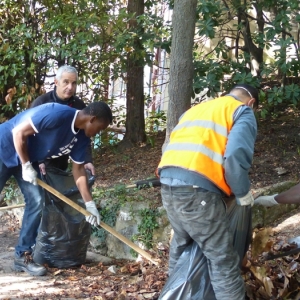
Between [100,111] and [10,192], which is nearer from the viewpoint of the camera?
[100,111]

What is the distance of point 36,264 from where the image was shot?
498cm

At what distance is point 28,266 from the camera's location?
16.3ft

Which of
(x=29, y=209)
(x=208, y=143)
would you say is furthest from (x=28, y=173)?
(x=208, y=143)

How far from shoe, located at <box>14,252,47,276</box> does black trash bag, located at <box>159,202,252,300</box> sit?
5.57ft

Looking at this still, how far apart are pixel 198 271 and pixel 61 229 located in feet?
5.98

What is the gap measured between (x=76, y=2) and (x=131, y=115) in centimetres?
178

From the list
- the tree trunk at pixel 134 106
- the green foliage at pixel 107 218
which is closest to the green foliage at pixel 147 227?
the green foliage at pixel 107 218

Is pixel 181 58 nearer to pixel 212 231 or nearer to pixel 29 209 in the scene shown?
pixel 29 209

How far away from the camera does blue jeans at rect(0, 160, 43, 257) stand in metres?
4.91

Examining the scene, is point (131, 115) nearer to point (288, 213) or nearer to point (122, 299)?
point (288, 213)

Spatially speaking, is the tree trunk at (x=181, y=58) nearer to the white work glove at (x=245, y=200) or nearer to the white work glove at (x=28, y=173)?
the white work glove at (x=28, y=173)

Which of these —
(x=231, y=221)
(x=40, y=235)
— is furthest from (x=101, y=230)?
(x=231, y=221)

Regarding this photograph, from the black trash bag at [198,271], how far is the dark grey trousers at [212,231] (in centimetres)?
9

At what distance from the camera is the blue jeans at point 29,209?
491 cm
